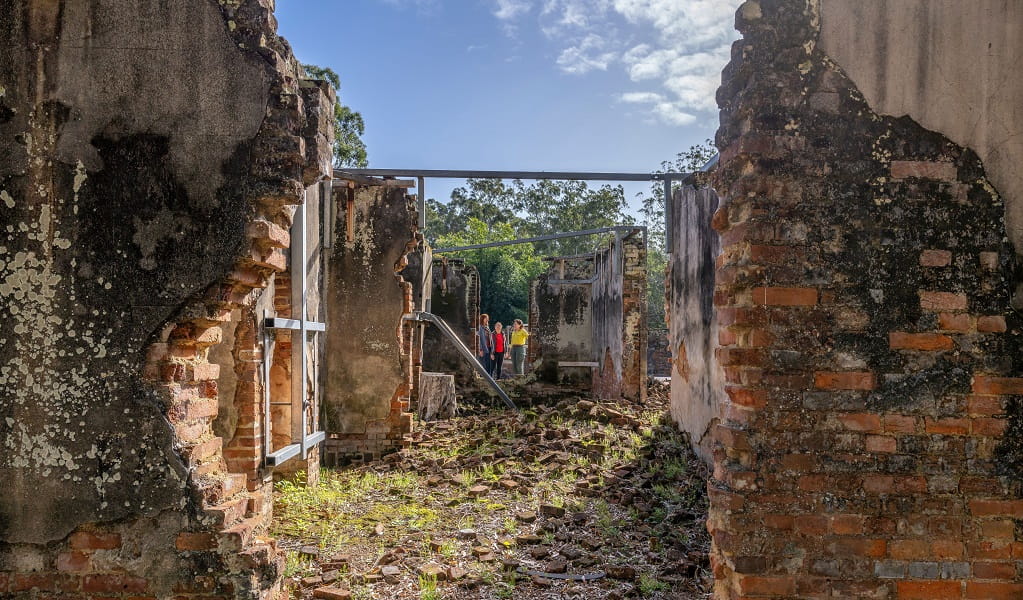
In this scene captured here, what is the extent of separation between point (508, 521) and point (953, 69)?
456 centimetres

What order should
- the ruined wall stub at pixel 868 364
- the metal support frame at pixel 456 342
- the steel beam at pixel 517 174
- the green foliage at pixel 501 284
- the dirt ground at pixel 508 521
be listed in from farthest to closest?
the green foliage at pixel 501 284, the metal support frame at pixel 456 342, the steel beam at pixel 517 174, the dirt ground at pixel 508 521, the ruined wall stub at pixel 868 364

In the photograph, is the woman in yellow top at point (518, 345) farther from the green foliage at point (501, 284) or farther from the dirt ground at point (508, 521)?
the green foliage at point (501, 284)

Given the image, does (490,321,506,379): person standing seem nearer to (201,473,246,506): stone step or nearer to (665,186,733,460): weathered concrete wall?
(665,186,733,460): weathered concrete wall

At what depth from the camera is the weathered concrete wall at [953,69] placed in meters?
2.93

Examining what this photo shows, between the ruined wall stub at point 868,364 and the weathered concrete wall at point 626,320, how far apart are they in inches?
391

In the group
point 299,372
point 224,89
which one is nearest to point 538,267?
point 299,372

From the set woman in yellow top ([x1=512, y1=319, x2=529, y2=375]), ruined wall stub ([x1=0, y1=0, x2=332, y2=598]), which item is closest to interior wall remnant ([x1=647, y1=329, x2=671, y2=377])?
woman in yellow top ([x1=512, y1=319, x2=529, y2=375])

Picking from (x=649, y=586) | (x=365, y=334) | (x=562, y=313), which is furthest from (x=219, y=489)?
(x=562, y=313)

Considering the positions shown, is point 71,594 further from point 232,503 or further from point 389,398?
point 389,398

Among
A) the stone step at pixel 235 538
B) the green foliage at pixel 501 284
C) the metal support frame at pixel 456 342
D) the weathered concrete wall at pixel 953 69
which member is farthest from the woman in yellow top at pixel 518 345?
the weathered concrete wall at pixel 953 69

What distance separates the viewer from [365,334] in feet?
27.5

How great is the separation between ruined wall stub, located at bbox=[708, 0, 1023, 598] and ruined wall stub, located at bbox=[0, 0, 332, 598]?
235 centimetres

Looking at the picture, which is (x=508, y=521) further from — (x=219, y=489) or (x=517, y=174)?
(x=517, y=174)

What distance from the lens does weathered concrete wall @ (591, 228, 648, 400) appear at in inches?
506
